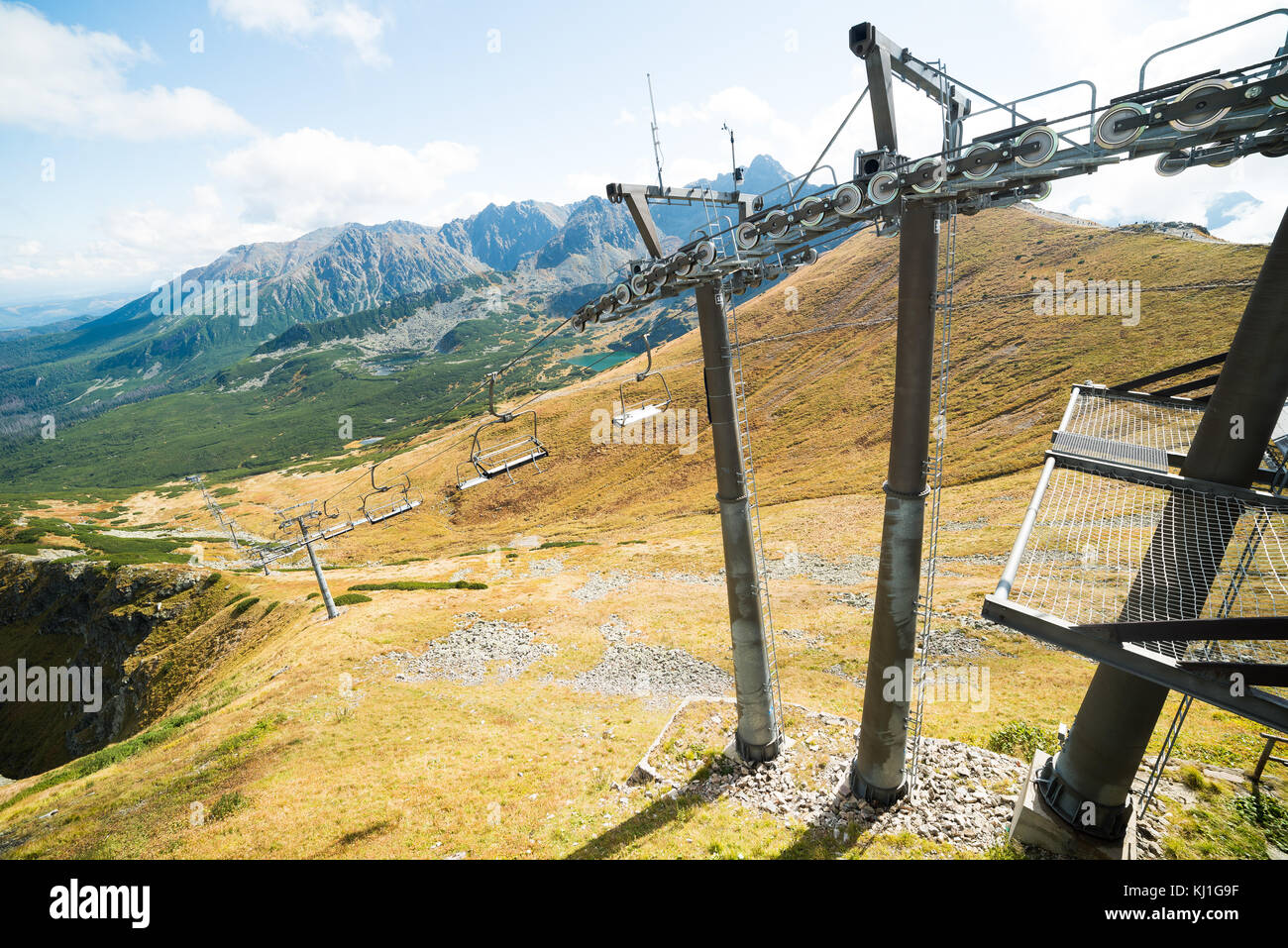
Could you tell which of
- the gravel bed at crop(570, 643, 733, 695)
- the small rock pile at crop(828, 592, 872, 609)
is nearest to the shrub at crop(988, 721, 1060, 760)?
the gravel bed at crop(570, 643, 733, 695)

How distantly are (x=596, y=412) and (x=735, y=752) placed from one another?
84854mm

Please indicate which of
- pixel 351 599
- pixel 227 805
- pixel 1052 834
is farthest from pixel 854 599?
pixel 351 599

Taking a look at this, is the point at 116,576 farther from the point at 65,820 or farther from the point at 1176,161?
the point at 1176,161

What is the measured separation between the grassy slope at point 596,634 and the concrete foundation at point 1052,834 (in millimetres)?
3198

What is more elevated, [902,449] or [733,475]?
[902,449]

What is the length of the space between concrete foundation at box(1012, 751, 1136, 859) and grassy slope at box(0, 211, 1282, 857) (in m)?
3.20

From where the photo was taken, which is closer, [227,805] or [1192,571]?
[1192,571]

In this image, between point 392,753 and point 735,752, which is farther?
point 392,753

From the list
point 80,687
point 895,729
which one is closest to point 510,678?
point 895,729

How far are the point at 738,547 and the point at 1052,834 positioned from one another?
8656 mm

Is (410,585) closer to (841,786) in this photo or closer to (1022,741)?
(841,786)

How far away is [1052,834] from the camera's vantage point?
420 inches

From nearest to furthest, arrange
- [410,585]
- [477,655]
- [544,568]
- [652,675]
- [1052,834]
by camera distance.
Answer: [1052,834] < [652,675] < [477,655] < [410,585] < [544,568]
